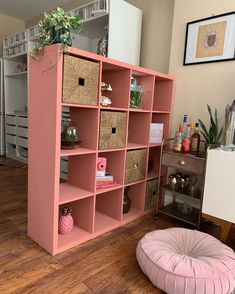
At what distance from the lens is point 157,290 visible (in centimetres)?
139

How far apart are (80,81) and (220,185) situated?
3.98 ft

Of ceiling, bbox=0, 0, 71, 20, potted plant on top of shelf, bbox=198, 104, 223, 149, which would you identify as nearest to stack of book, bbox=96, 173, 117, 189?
potted plant on top of shelf, bbox=198, 104, 223, 149

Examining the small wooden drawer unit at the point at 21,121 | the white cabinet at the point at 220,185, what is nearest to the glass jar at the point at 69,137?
the white cabinet at the point at 220,185

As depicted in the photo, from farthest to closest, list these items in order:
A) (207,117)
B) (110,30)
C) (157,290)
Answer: (110,30)
(207,117)
(157,290)

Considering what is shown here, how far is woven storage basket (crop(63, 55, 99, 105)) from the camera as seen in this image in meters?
1.52

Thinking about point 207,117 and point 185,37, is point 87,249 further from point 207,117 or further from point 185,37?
point 185,37

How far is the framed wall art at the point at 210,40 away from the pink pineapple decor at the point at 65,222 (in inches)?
69.1

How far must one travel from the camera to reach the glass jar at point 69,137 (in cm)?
171

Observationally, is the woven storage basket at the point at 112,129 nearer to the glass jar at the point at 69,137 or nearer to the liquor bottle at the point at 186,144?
the glass jar at the point at 69,137

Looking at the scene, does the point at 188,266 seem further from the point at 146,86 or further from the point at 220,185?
the point at 146,86

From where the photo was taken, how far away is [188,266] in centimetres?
132

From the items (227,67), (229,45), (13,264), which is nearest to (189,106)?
(227,67)

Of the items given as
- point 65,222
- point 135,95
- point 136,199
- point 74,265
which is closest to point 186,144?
point 135,95

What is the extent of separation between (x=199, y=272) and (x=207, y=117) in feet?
4.61
